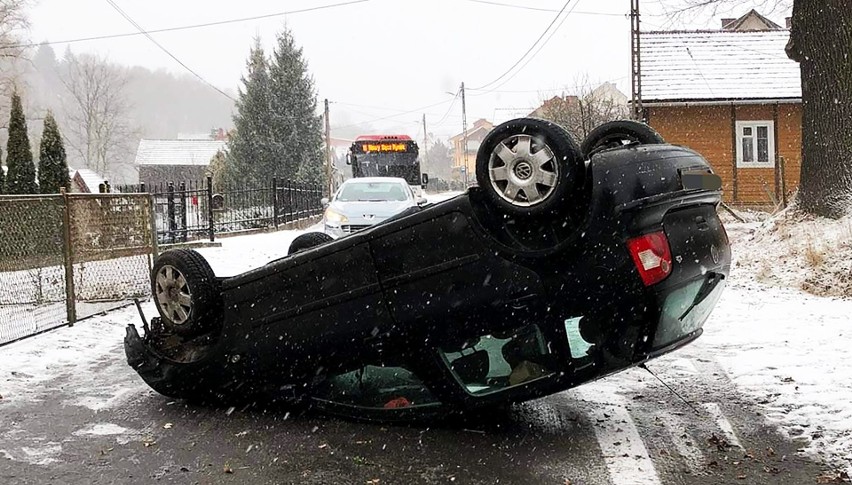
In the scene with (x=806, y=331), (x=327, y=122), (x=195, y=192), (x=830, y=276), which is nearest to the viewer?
(x=806, y=331)

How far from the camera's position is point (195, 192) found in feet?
66.6

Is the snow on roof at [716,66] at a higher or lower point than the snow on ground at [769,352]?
higher

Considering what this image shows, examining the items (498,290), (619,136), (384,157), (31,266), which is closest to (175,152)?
(384,157)

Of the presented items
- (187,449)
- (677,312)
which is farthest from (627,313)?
(187,449)

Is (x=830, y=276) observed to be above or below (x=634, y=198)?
below

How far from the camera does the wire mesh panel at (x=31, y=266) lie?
24.3 feet

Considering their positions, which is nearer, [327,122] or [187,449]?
[187,449]

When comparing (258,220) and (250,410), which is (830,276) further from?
(258,220)

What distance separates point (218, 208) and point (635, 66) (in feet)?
48.1

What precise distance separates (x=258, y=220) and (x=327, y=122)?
3260 cm

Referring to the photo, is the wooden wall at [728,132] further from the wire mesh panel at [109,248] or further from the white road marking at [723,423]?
the white road marking at [723,423]

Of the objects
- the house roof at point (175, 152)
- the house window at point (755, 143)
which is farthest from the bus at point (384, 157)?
the house roof at point (175, 152)

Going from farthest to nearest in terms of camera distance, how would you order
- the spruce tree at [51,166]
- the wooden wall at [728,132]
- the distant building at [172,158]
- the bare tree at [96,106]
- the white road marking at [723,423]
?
the distant building at [172,158]
the bare tree at [96,106]
the wooden wall at [728,132]
the spruce tree at [51,166]
the white road marking at [723,423]

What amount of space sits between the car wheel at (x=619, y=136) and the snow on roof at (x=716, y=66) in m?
21.7
